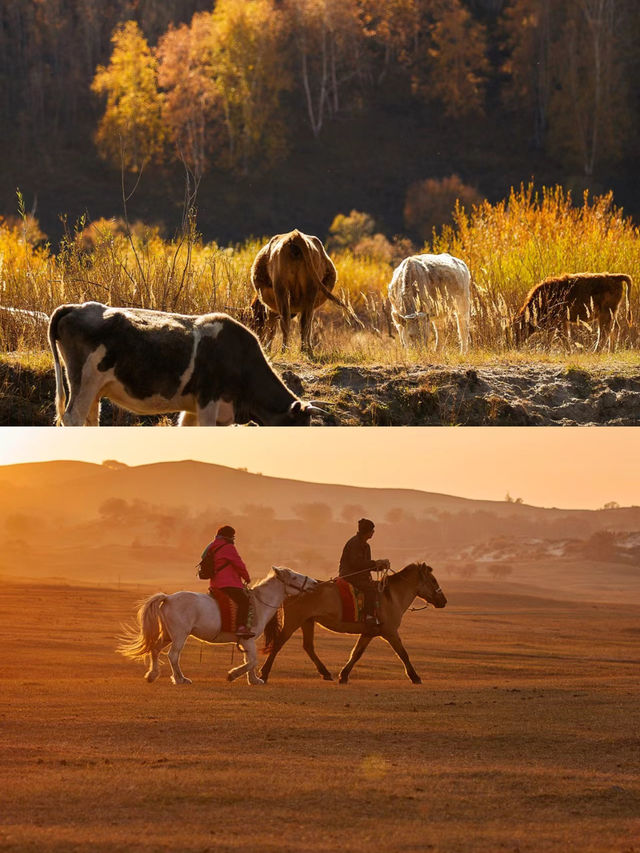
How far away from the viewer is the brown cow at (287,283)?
10242 mm

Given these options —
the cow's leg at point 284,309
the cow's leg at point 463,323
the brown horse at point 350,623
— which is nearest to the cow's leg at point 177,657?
the brown horse at point 350,623

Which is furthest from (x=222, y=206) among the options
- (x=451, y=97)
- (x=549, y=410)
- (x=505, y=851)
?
(x=505, y=851)

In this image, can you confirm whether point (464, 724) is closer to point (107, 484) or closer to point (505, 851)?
point (505, 851)

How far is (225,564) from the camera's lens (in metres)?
6.99

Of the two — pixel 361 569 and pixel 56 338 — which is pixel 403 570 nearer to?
pixel 361 569

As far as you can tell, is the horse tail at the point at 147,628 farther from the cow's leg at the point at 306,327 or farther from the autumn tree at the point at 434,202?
the autumn tree at the point at 434,202

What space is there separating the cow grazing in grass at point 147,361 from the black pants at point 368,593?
1148 mm

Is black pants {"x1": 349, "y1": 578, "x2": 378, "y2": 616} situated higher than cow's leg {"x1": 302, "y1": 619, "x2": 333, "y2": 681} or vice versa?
black pants {"x1": 349, "y1": 578, "x2": 378, "y2": 616}

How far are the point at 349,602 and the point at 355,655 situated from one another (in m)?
0.33

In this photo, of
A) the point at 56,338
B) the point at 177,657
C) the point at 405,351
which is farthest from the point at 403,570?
the point at 405,351

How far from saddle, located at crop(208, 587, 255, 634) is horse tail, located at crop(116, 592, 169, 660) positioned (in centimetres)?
28

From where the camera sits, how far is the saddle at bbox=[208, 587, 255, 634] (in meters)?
6.94

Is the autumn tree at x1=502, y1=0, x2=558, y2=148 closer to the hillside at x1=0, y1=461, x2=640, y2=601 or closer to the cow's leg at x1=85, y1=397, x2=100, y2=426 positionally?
the hillside at x1=0, y1=461, x2=640, y2=601

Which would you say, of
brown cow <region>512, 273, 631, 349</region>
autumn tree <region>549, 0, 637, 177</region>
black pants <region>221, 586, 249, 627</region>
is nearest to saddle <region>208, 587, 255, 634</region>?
black pants <region>221, 586, 249, 627</region>
